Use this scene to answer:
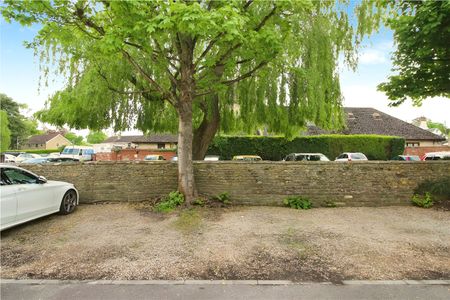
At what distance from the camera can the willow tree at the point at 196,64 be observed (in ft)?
21.8

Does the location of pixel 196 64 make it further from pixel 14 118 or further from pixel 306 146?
pixel 14 118

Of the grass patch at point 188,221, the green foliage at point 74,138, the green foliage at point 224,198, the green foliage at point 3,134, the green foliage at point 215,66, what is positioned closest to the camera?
the grass patch at point 188,221

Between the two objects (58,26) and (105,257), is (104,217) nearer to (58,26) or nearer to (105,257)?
(105,257)

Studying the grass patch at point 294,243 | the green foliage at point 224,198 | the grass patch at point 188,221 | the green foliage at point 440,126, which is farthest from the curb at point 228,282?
the green foliage at point 440,126

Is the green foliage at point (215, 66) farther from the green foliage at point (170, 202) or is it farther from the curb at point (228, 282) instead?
the curb at point (228, 282)

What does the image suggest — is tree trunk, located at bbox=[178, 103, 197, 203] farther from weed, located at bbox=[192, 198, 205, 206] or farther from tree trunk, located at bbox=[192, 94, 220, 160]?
tree trunk, located at bbox=[192, 94, 220, 160]

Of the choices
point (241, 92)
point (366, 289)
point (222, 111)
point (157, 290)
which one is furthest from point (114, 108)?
point (366, 289)

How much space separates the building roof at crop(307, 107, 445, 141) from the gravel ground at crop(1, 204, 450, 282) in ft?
81.6

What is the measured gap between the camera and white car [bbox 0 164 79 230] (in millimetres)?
6125

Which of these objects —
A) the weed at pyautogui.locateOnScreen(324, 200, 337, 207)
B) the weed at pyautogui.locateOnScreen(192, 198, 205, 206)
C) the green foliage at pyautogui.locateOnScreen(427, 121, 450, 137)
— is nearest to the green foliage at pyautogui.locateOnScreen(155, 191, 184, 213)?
the weed at pyautogui.locateOnScreen(192, 198, 205, 206)

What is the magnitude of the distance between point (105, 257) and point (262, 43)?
6.27 metres

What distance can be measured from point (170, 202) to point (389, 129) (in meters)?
32.5

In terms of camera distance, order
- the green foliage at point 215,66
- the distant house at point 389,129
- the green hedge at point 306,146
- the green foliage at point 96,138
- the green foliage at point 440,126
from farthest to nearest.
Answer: the green foliage at point 96,138 < the green foliage at point 440,126 < the distant house at point 389,129 < the green hedge at point 306,146 < the green foliage at point 215,66

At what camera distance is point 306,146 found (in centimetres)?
2491
